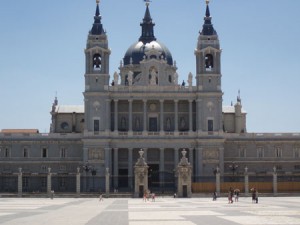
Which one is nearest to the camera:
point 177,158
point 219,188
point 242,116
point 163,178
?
point 219,188

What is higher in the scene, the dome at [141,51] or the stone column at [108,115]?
the dome at [141,51]

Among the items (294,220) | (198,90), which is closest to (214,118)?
(198,90)

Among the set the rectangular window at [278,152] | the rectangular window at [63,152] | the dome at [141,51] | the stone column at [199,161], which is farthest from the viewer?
the dome at [141,51]

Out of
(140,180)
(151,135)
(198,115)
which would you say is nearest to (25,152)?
(151,135)

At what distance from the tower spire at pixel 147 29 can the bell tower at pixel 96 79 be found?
19.3 m

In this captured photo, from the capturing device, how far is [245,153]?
119562 millimetres

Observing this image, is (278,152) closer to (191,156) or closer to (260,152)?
(260,152)

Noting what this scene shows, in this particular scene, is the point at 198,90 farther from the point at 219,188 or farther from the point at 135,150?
the point at 219,188

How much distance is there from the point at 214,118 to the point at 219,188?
2797 cm

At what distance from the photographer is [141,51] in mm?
133625

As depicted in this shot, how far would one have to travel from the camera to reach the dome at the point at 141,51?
133250mm

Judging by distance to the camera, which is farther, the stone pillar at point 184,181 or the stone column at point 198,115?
the stone column at point 198,115

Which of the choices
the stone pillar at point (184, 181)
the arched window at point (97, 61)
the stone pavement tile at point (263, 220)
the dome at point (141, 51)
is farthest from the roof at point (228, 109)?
the stone pavement tile at point (263, 220)

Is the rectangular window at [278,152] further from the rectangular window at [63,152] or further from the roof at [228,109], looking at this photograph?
the rectangular window at [63,152]
